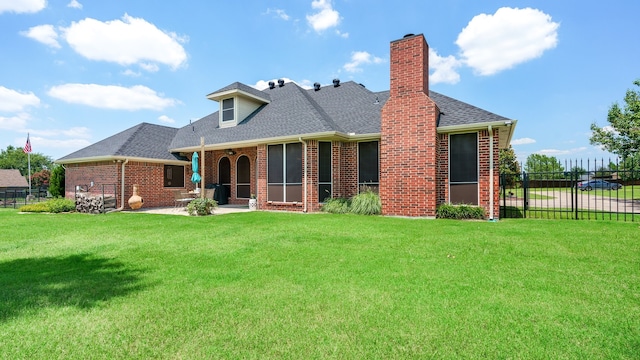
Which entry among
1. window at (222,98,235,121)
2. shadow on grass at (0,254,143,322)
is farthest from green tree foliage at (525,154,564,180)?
window at (222,98,235,121)

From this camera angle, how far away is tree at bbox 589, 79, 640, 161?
59.0 feet

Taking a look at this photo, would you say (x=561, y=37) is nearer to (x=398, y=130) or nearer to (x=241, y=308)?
(x=398, y=130)

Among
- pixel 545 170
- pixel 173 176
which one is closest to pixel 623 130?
pixel 545 170

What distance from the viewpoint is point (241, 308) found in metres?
3.11

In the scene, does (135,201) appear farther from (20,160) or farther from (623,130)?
(20,160)

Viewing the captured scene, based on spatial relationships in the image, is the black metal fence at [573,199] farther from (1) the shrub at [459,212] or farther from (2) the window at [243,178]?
(2) the window at [243,178]

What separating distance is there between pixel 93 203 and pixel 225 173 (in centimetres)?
587

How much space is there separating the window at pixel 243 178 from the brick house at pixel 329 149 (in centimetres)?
5

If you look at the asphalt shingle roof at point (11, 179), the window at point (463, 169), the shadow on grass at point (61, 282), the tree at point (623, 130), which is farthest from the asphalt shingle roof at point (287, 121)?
the asphalt shingle roof at point (11, 179)

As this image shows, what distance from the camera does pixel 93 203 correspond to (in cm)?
1305

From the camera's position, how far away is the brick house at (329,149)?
10297 millimetres

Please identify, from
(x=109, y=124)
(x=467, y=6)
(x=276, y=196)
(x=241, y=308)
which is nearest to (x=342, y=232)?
(x=241, y=308)

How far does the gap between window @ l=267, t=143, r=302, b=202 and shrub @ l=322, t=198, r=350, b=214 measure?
→ 4.04 ft

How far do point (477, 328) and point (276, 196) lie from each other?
425 inches
